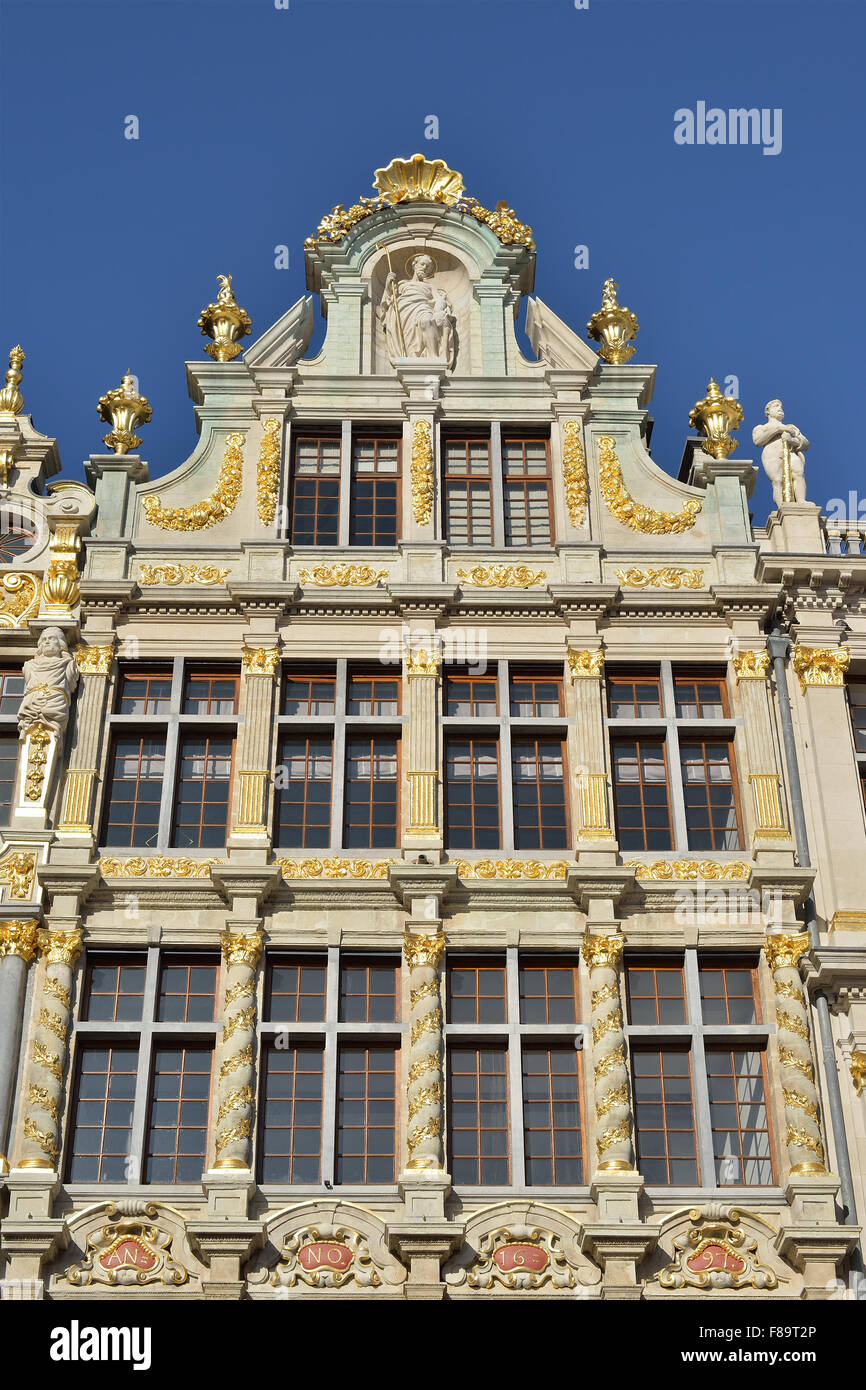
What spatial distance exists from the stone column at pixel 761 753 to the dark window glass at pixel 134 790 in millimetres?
7590

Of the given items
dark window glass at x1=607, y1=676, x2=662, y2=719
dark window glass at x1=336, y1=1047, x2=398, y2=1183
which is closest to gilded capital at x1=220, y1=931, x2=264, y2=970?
dark window glass at x1=336, y1=1047, x2=398, y2=1183

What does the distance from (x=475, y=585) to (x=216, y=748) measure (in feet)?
13.8

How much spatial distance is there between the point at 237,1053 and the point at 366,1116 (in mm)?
1684

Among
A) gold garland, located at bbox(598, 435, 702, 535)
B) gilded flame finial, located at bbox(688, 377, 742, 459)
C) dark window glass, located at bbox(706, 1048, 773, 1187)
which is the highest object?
gilded flame finial, located at bbox(688, 377, 742, 459)

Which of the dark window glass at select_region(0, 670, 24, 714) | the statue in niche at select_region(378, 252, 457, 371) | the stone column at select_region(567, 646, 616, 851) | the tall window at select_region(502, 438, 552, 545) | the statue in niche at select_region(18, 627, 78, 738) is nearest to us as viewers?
the stone column at select_region(567, 646, 616, 851)

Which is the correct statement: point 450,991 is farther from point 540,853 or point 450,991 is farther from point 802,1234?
point 802,1234

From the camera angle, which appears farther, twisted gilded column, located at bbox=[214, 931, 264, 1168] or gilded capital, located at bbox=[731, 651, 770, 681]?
gilded capital, located at bbox=[731, 651, 770, 681]

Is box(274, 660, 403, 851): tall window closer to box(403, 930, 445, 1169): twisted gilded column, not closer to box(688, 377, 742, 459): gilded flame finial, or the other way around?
box(403, 930, 445, 1169): twisted gilded column

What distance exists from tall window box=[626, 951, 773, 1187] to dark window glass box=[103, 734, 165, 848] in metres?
6.38

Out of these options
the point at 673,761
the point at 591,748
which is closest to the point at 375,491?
the point at 591,748

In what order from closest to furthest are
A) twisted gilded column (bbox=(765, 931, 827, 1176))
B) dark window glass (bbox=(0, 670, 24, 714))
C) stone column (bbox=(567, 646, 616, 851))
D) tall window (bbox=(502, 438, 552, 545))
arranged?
twisted gilded column (bbox=(765, 931, 827, 1176)) < stone column (bbox=(567, 646, 616, 851)) < dark window glass (bbox=(0, 670, 24, 714)) < tall window (bbox=(502, 438, 552, 545))

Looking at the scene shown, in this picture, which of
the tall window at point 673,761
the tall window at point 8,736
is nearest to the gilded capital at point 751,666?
the tall window at point 673,761

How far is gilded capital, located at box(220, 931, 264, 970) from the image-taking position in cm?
2464

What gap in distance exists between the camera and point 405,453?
97.2ft
